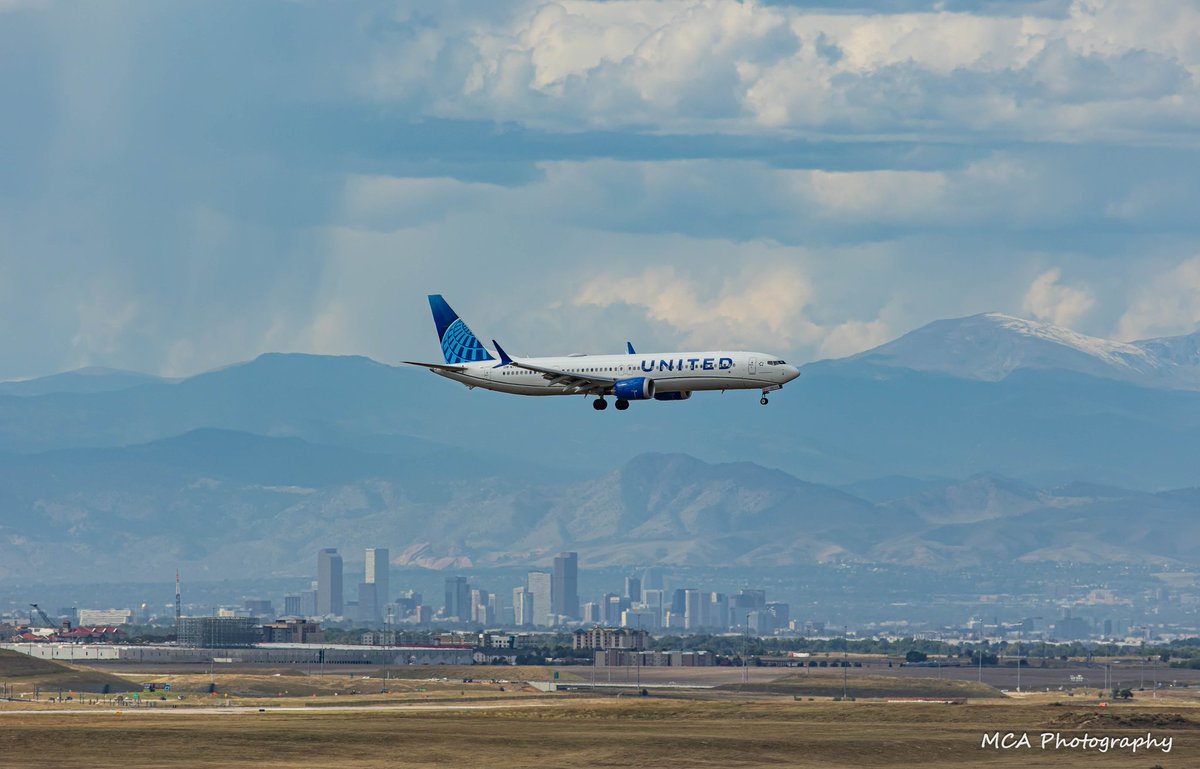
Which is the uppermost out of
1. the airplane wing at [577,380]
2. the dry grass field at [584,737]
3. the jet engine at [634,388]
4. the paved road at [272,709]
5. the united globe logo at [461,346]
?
the united globe logo at [461,346]

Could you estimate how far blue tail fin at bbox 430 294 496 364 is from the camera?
18675 centimetres

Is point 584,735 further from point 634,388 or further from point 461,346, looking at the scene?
point 461,346

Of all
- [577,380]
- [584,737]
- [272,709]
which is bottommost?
[584,737]

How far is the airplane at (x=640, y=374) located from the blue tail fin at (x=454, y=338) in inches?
434

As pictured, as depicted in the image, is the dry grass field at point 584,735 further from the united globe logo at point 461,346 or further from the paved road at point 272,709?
the united globe logo at point 461,346

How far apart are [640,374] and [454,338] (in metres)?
32.6

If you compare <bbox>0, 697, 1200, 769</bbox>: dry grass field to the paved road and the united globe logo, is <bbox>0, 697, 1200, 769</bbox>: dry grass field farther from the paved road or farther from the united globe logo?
the united globe logo

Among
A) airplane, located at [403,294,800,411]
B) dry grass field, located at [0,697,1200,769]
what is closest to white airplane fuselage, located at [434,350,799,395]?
airplane, located at [403,294,800,411]

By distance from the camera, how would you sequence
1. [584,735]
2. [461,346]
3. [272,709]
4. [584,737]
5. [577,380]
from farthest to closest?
[461,346] → [272,709] → [577,380] → [584,735] → [584,737]

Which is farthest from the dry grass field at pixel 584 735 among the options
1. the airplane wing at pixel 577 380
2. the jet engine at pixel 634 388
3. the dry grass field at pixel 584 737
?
the airplane wing at pixel 577 380

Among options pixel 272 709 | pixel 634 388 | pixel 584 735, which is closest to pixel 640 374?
pixel 634 388

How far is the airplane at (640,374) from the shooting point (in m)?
160

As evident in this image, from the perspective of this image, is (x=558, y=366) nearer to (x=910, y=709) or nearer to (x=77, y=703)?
(x=910, y=709)

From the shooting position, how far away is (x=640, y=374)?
162m
